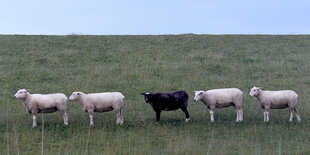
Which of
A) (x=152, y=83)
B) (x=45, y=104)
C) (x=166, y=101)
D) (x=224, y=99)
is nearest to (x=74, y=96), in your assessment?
(x=45, y=104)

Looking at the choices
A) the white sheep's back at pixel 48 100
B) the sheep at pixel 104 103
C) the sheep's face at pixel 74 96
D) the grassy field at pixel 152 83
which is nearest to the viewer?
the grassy field at pixel 152 83

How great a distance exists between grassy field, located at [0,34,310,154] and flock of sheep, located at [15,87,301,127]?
555 mm

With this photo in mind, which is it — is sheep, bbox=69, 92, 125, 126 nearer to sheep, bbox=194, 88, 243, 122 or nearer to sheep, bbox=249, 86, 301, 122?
sheep, bbox=194, 88, 243, 122

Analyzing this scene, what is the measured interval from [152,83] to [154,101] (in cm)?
695

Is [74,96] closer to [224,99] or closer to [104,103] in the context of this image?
[104,103]

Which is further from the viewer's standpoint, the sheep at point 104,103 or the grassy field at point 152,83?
the sheep at point 104,103

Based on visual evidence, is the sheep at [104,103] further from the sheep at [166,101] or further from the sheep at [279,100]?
the sheep at [279,100]

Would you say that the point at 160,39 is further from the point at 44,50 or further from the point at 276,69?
the point at 276,69

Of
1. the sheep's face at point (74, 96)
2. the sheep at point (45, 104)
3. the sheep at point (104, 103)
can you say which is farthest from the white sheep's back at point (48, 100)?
the sheep at point (104, 103)

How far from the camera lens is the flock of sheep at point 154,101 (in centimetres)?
1565

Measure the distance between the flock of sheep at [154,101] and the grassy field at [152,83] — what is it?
55 centimetres

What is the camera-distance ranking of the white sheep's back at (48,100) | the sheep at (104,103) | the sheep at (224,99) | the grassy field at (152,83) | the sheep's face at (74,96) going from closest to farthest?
the grassy field at (152,83) < the white sheep's back at (48,100) < the sheep at (104,103) < the sheep's face at (74,96) < the sheep at (224,99)

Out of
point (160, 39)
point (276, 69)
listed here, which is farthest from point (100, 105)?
point (160, 39)

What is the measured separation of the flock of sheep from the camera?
15648mm
